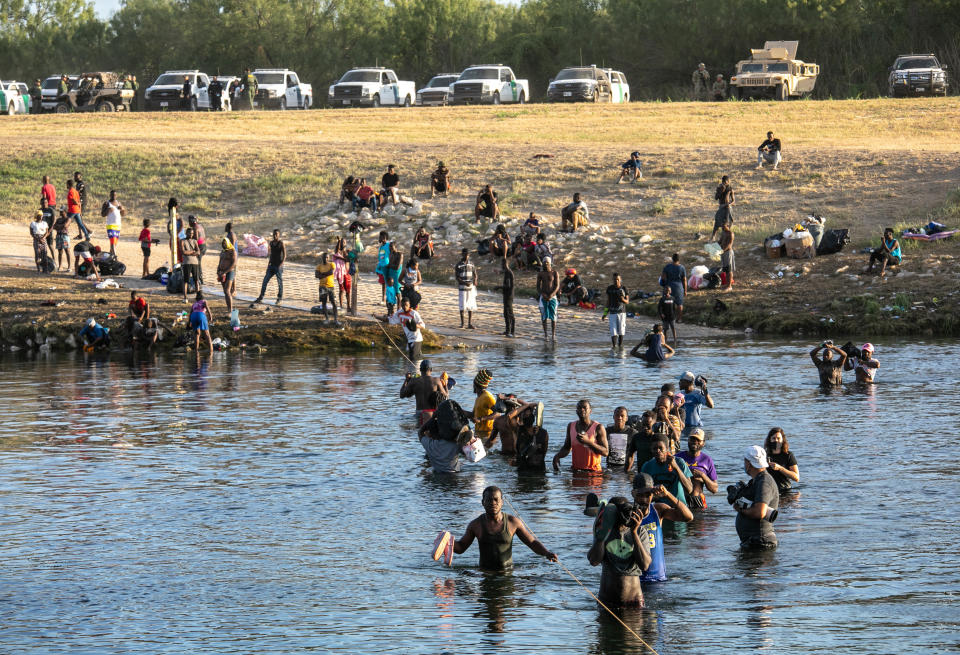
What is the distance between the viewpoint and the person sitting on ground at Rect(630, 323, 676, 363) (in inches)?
1042

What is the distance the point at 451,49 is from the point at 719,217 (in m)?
52.0

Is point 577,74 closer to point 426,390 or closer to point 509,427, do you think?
point 426,390

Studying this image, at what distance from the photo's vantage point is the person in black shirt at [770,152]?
42656 mm

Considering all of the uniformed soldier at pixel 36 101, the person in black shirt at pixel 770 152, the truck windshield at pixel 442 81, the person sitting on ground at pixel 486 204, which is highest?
the truck windshield at pixel 442 81

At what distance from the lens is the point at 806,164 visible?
43.0m

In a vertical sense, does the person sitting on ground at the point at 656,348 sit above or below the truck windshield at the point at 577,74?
below

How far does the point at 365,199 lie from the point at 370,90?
23396mm

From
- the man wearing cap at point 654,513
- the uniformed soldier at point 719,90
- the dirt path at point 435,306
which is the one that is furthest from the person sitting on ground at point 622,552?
the uniformed soldier at point 719,90

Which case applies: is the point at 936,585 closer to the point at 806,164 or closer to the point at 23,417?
the point at 23,417

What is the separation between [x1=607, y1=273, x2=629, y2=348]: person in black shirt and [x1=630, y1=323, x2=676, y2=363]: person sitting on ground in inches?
60.3

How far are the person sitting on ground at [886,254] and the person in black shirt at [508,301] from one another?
9673 mm

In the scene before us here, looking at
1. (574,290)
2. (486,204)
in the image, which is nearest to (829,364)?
(574,290)

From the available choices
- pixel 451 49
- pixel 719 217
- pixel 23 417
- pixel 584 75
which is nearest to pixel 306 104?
pixel 584 75

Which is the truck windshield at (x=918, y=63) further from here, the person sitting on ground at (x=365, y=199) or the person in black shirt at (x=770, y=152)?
the person sitting on ground at (x=365, y=199)
